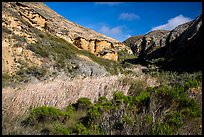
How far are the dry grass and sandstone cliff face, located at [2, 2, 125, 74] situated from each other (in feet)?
56.5

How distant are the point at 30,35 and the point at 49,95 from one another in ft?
87.6

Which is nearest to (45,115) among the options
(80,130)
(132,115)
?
(80,130)

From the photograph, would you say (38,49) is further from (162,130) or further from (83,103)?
(162,130)

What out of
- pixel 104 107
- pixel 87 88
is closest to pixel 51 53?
pixel 87 88

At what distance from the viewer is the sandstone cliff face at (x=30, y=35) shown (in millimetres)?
27750

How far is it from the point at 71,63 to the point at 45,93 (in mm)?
26515

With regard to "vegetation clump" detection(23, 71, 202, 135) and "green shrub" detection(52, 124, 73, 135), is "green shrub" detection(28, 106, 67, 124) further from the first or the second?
"green shrub" detection(52, 124, 73, 135)

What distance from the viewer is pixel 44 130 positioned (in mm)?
5891

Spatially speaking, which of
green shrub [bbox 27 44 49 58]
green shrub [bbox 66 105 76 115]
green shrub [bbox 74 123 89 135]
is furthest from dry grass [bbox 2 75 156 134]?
green shrub [bbox 27 44 49 58]

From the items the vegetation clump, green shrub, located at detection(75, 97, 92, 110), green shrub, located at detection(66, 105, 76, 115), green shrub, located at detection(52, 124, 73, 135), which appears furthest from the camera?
green shrub, located at detection(75, 97, 92, 110)

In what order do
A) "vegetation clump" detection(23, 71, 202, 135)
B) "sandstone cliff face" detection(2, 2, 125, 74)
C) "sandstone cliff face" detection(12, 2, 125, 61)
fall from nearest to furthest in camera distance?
1. "vegetation clump" detection(23, 71, 202, 135)
2. "sandstone cliff face" detection(2, 2, 125, 74)
3. "sandstone cliff face" detection(12, 2, 125, 61)

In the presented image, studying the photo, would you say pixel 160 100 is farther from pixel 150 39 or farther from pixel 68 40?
pixel 150 39

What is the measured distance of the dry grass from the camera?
630 centimetres

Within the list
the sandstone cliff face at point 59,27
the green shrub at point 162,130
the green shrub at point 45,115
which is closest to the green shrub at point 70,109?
the green shrub at point 45,115
